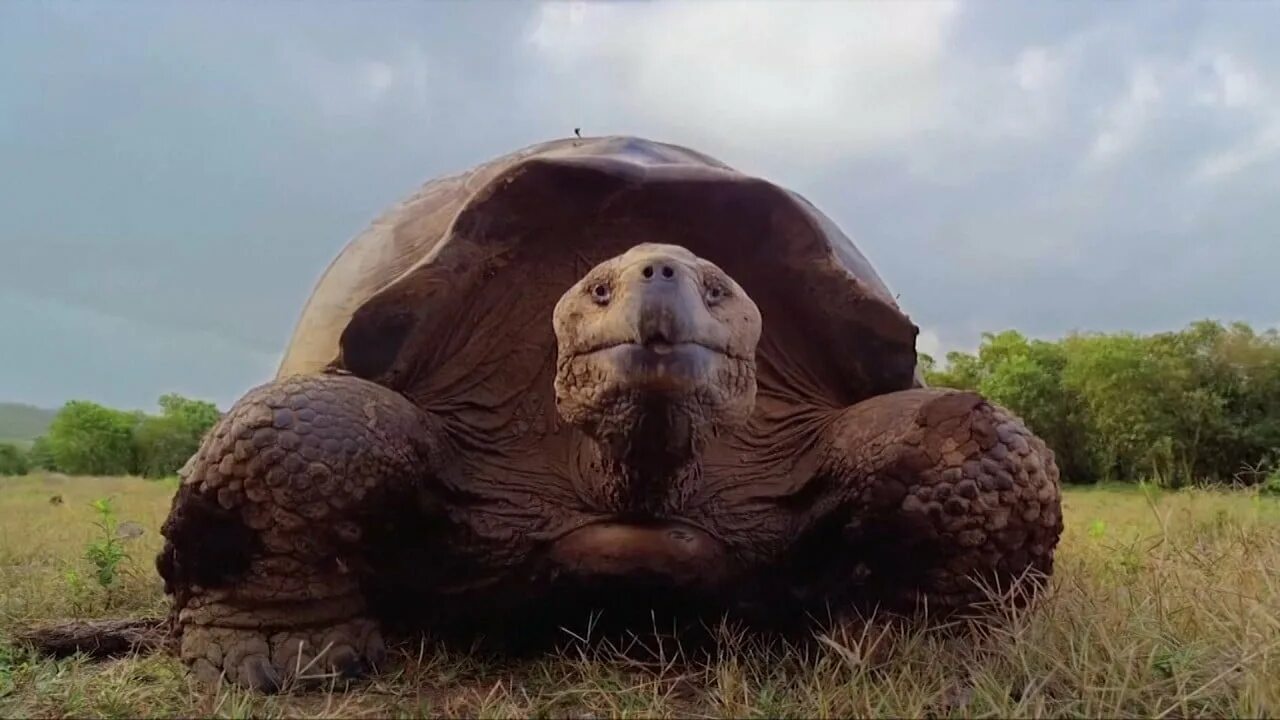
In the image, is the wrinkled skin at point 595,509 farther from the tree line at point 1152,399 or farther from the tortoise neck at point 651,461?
the tree line at point 1152,399

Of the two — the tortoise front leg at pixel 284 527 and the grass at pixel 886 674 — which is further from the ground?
the tortoise front leg at pixel 284 527

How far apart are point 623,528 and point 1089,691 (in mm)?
1182

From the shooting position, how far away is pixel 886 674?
214 cm

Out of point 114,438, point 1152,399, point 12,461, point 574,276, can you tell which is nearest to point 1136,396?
point 1152,399

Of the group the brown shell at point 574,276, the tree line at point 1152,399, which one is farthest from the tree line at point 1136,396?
the brown shell at point 574,276

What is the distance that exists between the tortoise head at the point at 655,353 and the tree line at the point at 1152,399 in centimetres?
2037

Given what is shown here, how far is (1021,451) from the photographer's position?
2.72 meters

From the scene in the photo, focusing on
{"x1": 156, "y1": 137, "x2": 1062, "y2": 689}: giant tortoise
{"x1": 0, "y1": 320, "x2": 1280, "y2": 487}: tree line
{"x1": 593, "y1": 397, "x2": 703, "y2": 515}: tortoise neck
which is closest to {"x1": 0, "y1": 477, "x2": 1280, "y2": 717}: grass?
{"x1": 156, "y1": 137, "x2": 1062, "y2": 689}: giant tortoise

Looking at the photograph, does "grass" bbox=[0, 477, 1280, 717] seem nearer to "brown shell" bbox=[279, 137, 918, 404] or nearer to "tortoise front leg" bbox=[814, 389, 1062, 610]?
"tortoise front leg" bbox=[814, 389, 1062, 610]

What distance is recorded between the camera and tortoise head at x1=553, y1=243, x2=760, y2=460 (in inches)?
86.5

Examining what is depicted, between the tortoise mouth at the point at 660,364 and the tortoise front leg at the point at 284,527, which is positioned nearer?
the tortoise mouth at the point at 660,364

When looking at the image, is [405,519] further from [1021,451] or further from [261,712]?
[1021,451]

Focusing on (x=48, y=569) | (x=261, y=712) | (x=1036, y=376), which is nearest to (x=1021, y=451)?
(x=261, y=712)

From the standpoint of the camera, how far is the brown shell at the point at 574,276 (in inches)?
117
